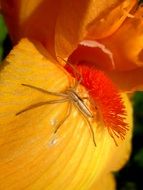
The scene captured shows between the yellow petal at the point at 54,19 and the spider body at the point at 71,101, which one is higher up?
the yellow petal at the point at 54,19

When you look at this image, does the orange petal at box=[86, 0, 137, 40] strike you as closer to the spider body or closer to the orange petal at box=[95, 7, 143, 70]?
the orange petal at box=[95, 7, 143, 70]

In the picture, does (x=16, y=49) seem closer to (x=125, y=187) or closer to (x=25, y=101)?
(x=25, y=101)

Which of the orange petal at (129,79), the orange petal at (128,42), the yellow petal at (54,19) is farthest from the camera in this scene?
the orange petal at (129,79)

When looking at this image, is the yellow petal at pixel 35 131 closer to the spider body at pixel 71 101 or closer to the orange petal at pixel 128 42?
the spider body at pixel 71 101

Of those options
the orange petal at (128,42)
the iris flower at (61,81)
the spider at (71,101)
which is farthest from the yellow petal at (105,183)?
the orange petal at (128,42)

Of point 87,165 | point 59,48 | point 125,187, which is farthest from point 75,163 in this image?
point 125,187
